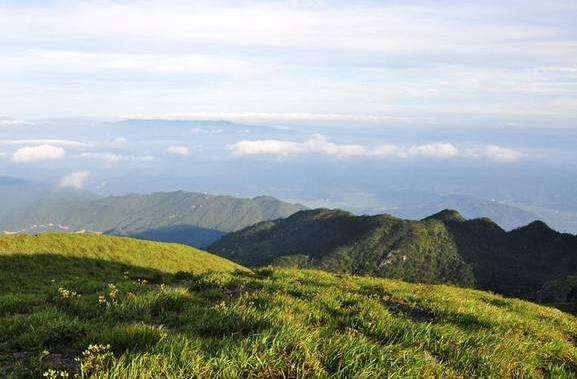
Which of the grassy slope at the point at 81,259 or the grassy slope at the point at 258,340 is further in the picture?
the grassy slope at the point at 81,259

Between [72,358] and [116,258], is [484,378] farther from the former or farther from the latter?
[116,258]

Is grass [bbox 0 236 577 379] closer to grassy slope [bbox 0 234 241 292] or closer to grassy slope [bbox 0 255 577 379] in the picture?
grassy slope [bbox 0 255 577 379]

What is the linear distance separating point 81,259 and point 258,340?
5525cm

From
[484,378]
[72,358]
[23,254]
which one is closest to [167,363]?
[72,358]

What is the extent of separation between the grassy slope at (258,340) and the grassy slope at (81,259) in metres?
34.1

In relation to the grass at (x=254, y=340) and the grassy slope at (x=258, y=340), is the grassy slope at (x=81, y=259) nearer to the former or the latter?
the grass at (x=254, y=340)

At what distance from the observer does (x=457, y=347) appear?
8883 millimetres

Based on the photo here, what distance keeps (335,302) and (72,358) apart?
6542 millimetres

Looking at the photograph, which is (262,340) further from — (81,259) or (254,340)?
(81,259)

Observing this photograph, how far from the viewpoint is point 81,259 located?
185 feet

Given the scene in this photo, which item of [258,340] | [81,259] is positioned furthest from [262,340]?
[81,259]

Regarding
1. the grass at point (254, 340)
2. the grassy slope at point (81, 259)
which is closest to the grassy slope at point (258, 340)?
the grass at point (254, 340)

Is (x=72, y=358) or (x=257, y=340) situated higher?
(x=257, y=340)

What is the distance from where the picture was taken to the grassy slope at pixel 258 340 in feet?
20.6
